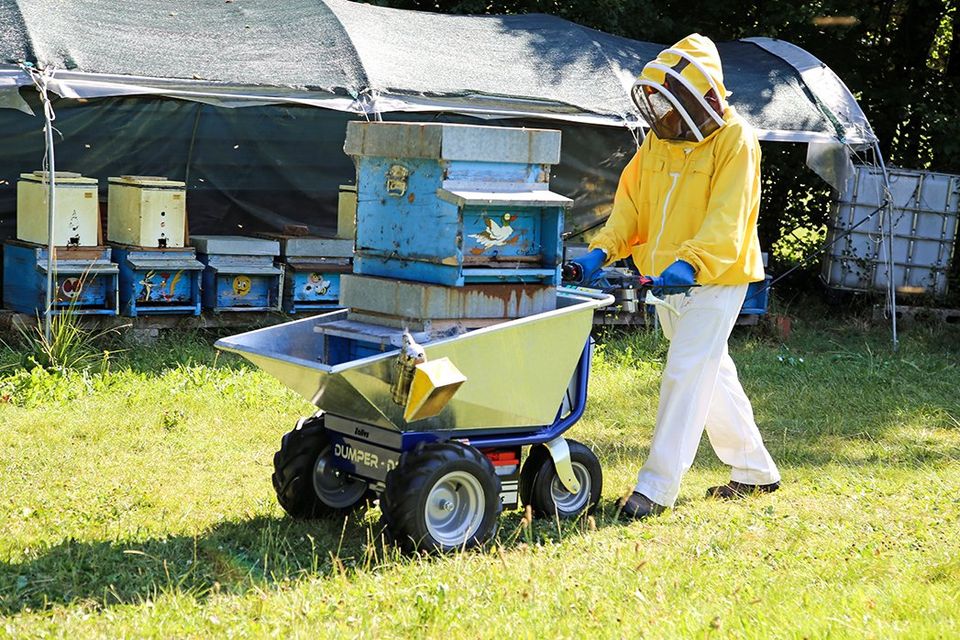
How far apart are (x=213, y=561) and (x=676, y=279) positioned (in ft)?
7.03

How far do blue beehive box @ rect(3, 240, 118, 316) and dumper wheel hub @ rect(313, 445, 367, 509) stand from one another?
3903mm

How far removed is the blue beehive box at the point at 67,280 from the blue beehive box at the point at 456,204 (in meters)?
4.10

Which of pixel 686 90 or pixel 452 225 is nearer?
pixel 452 225

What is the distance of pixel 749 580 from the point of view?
4.55m

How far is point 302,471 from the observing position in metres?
5.15

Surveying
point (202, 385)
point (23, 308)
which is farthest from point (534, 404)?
point (23, 308)

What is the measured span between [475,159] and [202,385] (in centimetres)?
356

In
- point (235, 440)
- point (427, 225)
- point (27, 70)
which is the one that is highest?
point (27, 70)

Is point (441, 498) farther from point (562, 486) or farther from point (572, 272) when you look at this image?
point (572, 272)

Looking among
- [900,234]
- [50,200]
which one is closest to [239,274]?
[50,200]

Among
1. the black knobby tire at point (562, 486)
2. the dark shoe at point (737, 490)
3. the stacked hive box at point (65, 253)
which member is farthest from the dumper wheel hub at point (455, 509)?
the stacked hive box at point (65, 253)

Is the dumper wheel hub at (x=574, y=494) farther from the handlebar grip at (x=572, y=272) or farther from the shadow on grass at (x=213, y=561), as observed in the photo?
the handlebar grip at (x=572, y=272)

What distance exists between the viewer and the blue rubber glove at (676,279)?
5.09 m

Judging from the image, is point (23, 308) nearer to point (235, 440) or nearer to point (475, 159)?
point (235, 440)
